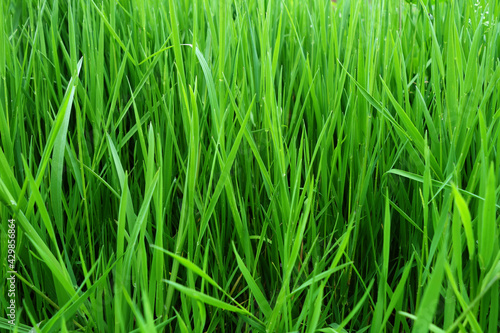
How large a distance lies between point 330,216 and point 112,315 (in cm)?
36

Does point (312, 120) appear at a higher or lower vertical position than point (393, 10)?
lower

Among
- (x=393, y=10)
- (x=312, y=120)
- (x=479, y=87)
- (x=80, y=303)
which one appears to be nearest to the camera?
(x=80, y=303)

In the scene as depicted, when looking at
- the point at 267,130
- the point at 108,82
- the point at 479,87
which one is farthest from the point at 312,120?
the point at 108,82

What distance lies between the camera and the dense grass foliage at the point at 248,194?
19.8 inches

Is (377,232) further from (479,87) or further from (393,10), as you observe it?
(393,10)

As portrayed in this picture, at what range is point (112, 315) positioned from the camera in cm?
53

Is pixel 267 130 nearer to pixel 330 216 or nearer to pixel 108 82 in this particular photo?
pixel 330 216

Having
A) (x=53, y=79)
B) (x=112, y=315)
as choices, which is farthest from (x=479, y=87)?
(x=53, y=79)

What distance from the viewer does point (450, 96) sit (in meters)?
0.65

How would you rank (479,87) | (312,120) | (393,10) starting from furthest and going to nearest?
(393,10) → (312,120) → (479,87)

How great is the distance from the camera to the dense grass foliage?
50 centimetres

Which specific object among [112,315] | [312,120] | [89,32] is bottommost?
[112,315]

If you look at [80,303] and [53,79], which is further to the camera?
[53,79]

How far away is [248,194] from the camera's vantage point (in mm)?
698
